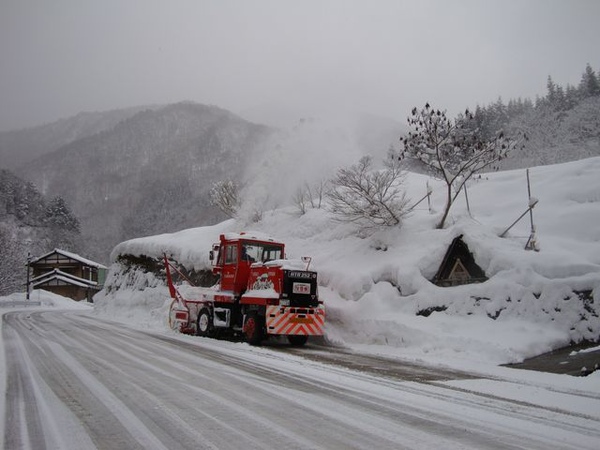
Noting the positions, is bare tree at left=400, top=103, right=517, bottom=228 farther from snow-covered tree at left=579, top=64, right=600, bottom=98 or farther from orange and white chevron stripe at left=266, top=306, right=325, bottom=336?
snow-covered tree at left=579, top=64, right=600, bottom=98

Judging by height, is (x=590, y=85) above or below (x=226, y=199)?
above

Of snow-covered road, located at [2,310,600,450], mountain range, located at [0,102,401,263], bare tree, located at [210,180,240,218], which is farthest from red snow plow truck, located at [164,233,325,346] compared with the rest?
mountain range, located at [0,102,401,263]

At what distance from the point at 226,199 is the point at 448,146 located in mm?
16386

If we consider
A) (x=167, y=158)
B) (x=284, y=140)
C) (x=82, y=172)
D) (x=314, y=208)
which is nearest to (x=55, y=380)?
(x=314, y=208)

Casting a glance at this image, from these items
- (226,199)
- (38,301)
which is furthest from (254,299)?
(38,301)

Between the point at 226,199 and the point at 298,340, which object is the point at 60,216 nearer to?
the point at 226,199

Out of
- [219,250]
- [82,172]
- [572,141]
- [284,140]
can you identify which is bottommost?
[219,250]

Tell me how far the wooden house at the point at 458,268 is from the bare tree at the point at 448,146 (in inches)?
104

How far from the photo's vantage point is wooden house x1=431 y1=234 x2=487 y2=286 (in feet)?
47.3

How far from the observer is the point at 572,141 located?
165 feet

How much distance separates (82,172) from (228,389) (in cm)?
13196

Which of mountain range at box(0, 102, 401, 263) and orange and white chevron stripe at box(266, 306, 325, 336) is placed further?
mountain range at box(0, 102, 401, 263)

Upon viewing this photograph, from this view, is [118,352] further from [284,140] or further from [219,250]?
[284,140]

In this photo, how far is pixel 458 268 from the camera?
14797mm
